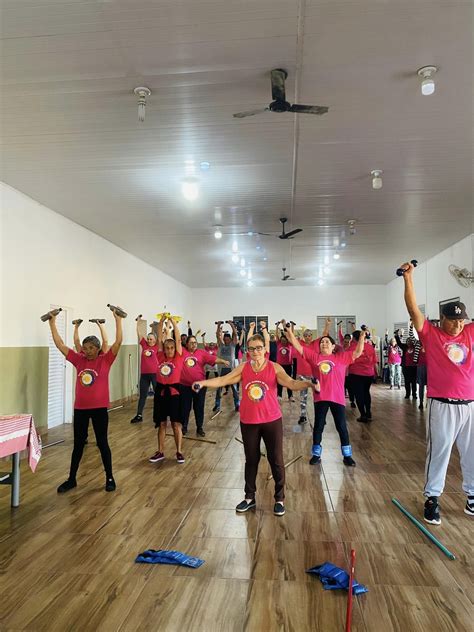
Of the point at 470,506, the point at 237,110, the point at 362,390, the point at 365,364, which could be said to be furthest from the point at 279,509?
the point at 362,390

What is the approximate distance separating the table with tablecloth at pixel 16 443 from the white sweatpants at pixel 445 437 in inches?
132

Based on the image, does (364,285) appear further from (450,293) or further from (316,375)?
(316,375)

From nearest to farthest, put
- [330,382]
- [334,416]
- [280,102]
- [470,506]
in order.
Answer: [280,102], [470,506], [330,382], [334,416]

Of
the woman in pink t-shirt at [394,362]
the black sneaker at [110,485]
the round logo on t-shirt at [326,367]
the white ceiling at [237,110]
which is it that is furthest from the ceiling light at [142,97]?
the woman in pink t-shirt at [394,362]

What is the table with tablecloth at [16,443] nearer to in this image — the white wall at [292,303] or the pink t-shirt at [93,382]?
the pink t-shirt at [93,382]

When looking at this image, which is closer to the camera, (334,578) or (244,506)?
(334,578)

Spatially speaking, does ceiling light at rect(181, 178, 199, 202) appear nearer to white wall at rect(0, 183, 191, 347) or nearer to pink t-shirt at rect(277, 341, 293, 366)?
white wall at rect(0, 183, 191, 347)

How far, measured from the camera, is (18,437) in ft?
12.8

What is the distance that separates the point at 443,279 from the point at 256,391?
8644 mm

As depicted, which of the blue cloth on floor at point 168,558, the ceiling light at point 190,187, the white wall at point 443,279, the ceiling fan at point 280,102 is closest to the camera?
the blue cloth on floor at point 168,558

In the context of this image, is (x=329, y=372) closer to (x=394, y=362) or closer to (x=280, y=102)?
(x=280, y=102)

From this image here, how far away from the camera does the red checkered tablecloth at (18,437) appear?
3.70 m

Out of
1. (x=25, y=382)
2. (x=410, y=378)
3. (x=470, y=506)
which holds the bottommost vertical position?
(x=470, y=506)

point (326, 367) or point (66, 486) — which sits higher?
point (326, 367)
